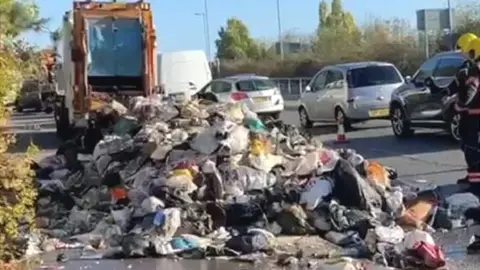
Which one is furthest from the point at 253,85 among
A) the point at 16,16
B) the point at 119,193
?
the point at 16,16

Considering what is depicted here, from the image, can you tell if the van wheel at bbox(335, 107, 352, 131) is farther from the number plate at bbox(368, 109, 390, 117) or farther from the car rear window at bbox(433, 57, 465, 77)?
the car rear window at bbox(433, 57, 465, 77)

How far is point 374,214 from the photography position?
13.0m

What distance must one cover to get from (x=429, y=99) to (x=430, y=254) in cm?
1275

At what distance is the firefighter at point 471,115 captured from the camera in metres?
14.8

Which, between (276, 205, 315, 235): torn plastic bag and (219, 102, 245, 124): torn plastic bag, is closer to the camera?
(276, 205, 315, 235): torn plastic bag

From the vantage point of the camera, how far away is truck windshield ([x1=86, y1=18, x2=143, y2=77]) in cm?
2738

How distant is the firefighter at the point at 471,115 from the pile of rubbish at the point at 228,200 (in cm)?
105

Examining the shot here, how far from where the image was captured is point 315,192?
13.2 m

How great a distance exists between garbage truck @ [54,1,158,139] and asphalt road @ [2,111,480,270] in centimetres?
190

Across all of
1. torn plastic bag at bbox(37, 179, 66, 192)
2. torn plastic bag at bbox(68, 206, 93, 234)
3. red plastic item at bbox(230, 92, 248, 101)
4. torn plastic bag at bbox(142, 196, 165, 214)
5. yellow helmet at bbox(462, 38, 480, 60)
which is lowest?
torn plastic bag at bbox(68, 206, 93, 234)

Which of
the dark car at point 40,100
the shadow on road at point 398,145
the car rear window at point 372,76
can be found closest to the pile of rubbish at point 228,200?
the shadow on road at point 398,145

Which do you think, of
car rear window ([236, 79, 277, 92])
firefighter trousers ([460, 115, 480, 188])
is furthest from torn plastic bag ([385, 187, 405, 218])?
car rear window ([236, 79, 277, 92])

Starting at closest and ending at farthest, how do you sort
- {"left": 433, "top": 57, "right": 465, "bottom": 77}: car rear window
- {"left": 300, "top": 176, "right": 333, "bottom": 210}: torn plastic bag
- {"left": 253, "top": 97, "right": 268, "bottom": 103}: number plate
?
{"left": 300, "top": 176, "right": 333, "bottom": 210}: torn plastic bag → {"left": 433, "top": 57, "right": 465, "bottom": 77}: car rear window → {"left": 253, "top": 97, "right": 268, "bottom": 103}: number plate

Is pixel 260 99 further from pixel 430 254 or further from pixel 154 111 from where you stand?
pixel 430 254
